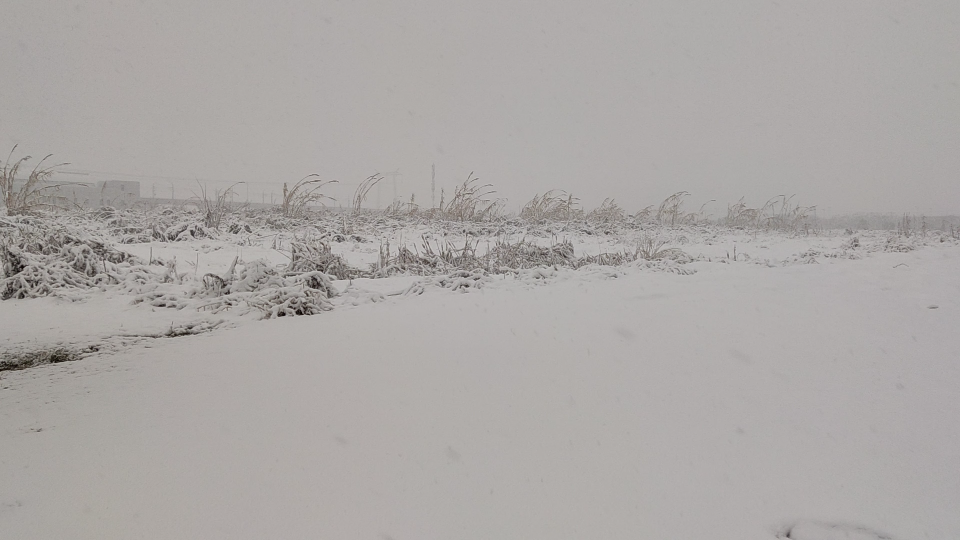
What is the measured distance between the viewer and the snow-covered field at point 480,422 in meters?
0.82

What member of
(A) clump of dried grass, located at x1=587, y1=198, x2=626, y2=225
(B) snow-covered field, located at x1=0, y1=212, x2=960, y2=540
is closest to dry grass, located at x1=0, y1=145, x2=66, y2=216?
(B) snow-covered field, located at x1=0, y1=212, x2=960, y2=540

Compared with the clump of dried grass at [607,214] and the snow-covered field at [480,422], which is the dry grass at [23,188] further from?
the clump of dried grass at [607,214]

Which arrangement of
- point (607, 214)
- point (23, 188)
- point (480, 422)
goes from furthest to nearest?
point (607, 214) < point (23, 188) < point (480, 422)

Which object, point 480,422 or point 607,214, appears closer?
point 480,422

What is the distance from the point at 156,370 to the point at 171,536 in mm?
866

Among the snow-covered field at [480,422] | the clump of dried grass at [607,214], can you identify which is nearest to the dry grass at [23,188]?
the snow-covered field at [480,422]

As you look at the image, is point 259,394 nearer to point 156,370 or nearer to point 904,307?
point 156,370

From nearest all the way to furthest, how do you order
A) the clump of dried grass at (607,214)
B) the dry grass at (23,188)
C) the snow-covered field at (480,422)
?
the snow-covered field at (480,422) → the dry grass at (23,188) → the clump of dried grass at (607,214)

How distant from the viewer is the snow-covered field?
2.69 feet

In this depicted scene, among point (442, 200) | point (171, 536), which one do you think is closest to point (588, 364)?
point (171, 536)

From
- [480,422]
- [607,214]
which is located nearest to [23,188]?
[480,422]

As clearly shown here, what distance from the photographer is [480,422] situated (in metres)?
1.15

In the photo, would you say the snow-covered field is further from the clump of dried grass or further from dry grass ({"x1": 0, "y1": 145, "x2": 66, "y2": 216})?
the clump of dried grass

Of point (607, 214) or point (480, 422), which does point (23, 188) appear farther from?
point (607, 214)
